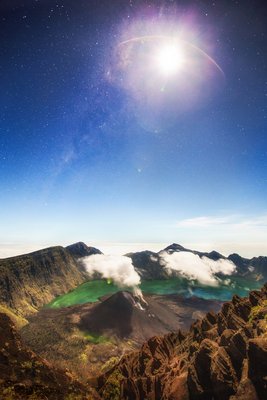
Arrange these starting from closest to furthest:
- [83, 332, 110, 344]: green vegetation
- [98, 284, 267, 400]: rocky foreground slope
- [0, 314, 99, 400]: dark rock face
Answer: [0, 314, 99, 400]: dark rock face < [98, 284, 267, 400]: rocky foreground slope < [83, 332, 110, 344]: green vegetation

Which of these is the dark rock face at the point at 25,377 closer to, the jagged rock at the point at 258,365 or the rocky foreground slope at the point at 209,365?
the rocky foreground slope at the point at 209,365

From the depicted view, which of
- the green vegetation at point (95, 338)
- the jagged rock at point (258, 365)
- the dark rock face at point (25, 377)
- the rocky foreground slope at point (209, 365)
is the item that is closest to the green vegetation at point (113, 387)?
the rocky foreground slope at point (209, 365)

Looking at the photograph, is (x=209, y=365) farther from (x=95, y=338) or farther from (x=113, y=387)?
(x=95, y=338)

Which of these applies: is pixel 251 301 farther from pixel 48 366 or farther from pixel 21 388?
pixel 21 388

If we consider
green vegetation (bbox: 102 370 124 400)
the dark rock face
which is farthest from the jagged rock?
green vegetation (bbox: 102 370 124 400)

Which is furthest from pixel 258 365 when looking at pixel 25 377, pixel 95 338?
pixel 95 338

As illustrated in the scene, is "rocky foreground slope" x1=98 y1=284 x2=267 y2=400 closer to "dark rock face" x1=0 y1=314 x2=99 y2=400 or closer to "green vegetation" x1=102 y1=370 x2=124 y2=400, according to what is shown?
"green vegetation" x1=102 y1=370 x2=124 y2=400
